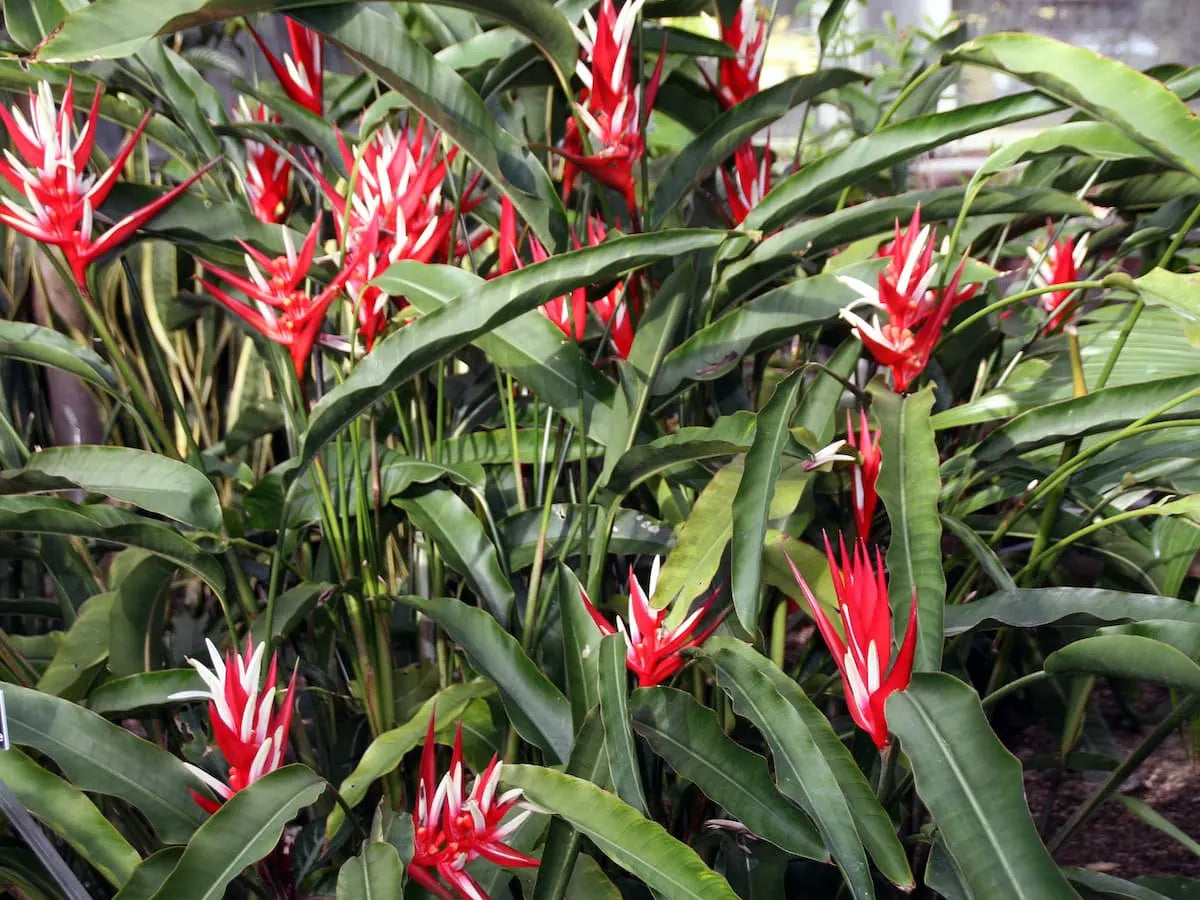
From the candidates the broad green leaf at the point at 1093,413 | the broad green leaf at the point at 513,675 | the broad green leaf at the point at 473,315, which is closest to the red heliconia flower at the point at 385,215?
the broad green leaf at the point at 473,315

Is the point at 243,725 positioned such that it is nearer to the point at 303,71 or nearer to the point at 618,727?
the point at 618,727

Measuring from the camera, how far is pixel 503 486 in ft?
3.94

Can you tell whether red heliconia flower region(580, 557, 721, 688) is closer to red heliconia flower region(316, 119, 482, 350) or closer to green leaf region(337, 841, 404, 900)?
green leaf region(337, 841, 404, 900)

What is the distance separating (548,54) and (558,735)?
542mm

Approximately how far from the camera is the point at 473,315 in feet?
2.60

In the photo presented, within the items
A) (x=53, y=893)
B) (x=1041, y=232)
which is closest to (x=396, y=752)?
Answer: (x=53, y=893)

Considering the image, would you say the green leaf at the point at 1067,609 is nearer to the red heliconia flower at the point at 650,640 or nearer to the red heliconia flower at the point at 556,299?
the red heliconia flower at the point at 650,640

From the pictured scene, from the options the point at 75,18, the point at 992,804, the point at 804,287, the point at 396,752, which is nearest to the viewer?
the point at 992,804

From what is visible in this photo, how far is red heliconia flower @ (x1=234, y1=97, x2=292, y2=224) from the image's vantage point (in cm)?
112

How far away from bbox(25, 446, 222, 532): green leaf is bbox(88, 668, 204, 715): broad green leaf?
0.12 meters

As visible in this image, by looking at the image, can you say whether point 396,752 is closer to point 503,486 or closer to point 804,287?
point 503,486

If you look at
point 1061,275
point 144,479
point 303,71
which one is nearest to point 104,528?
point 144,479

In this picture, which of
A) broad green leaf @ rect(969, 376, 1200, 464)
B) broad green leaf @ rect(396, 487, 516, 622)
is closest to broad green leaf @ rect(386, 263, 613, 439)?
broad green leaf @ rect(396, 487, 516, 622)

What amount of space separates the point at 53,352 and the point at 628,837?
0.64m
